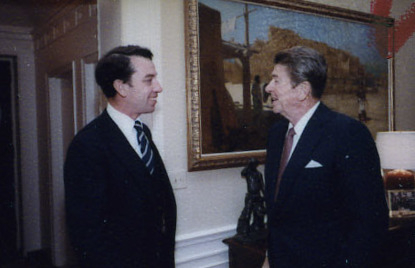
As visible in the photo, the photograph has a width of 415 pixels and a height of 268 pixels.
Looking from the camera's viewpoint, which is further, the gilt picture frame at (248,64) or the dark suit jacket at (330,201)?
the gilt picture frame at (248,64)

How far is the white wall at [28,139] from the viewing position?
5.16m

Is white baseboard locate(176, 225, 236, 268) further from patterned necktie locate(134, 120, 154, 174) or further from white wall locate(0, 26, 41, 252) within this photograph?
white wall locate(0, 26, 41, 252)

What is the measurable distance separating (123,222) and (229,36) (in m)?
1.60

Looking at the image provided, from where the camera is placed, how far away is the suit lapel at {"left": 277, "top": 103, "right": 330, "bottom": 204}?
1630mm

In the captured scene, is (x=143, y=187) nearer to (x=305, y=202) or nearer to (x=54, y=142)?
(x=305, y=202)

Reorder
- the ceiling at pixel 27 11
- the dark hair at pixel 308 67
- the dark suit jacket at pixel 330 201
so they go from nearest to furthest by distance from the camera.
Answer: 1. the dark suit jacket at pixel 330 201
2. the dark hair at pixel 308 67
3. the ceiling at pixel 27 11

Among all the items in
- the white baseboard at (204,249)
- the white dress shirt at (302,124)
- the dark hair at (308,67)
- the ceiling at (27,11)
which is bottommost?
the white baseboard at (204,249)

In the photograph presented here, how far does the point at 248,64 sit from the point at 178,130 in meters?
0.73

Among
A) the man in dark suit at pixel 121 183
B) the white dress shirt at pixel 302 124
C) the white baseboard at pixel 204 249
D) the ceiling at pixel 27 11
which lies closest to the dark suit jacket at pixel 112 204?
the man in dark suit at pixel 121 183

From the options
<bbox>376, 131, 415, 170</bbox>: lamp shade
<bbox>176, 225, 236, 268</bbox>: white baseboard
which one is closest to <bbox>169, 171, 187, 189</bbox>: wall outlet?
<bbox>176, 225, 236, 268</bbox>: white baseboard

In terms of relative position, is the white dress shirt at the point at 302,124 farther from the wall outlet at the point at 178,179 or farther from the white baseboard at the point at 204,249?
the white baseboard at the point at 204,249

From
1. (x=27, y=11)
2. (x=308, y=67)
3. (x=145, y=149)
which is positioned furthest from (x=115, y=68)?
(x=27, y=11)

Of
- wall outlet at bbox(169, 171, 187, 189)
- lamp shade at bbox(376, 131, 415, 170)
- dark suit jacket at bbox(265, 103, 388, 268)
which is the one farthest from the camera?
lamp shade at bbox(376, 131, 415, 170)

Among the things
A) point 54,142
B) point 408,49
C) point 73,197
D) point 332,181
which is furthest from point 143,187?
point 408,49
